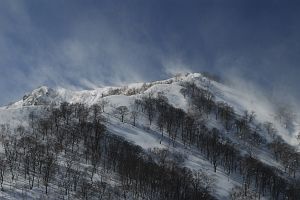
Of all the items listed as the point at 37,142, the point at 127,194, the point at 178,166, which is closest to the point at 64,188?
the point at 127,194

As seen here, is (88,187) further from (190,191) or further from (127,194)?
(190,191)

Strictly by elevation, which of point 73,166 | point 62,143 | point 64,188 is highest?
point 62,143

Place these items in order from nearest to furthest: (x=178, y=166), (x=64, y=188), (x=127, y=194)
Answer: (x=64, y=188), (x=127, y=194), (x=178, y=166)

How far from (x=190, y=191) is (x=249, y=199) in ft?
84.9

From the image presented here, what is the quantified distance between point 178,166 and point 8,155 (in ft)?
252

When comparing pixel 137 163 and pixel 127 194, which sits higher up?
pixel 137 163

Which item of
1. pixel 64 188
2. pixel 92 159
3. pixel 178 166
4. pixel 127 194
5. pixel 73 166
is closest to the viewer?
pixel 64 188

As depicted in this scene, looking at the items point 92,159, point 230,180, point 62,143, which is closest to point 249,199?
point 230,180

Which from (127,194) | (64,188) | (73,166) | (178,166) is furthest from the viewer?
(178,166)

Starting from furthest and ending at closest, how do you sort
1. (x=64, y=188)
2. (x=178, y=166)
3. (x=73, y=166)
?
1. (x=178, y=166)
2. (x=73, y=166)
3. (x=64, y=188)

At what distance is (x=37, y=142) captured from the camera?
18012 centimetres

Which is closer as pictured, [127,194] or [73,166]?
[127,194]

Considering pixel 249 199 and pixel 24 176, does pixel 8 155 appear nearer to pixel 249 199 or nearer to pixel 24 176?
pixel 24 176

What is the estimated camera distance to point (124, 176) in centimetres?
16538
